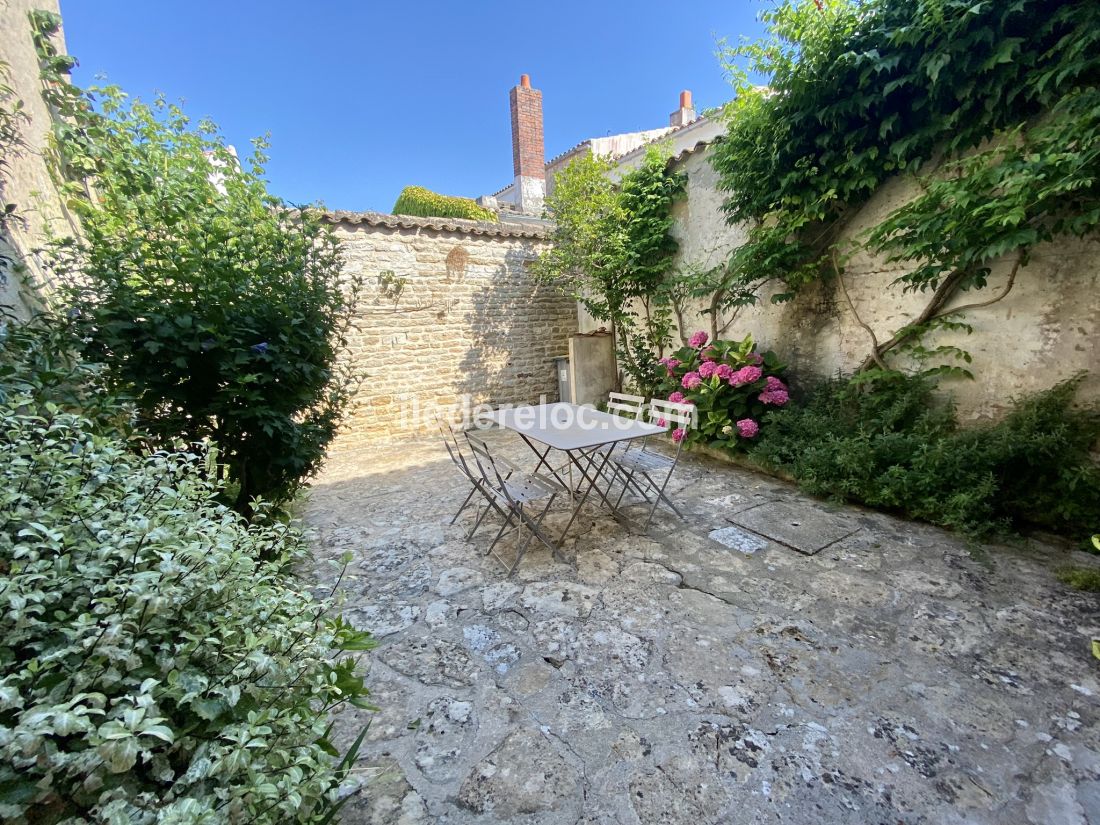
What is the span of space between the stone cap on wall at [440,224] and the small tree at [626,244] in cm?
51

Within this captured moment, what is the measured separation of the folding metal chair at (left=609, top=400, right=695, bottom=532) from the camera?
309 cm

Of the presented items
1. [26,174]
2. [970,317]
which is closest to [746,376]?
[970,317]

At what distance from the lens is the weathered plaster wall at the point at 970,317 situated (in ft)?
8.84

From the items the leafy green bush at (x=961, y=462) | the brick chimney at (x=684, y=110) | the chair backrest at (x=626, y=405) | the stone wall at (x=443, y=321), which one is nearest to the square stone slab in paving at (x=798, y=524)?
the leafy green bush at (x=961, y=462)

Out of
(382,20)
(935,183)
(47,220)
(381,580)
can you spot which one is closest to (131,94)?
(47,220)

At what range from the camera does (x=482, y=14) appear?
273 inches

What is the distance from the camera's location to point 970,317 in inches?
124

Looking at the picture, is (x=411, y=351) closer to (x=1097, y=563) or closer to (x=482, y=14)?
(x=482, y=14)

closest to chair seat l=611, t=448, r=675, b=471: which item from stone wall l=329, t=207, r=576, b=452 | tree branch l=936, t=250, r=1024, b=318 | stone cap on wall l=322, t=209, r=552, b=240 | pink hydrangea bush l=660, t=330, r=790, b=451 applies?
pink hydrangea bush l=660, t=330, r=790, b=451

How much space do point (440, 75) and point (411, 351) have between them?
6109 mm

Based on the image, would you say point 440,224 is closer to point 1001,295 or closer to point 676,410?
point 676,410

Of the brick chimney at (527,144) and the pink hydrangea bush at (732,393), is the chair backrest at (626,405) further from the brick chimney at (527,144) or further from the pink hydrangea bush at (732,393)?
the brick chimney at (527,144)

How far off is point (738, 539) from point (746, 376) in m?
1.83

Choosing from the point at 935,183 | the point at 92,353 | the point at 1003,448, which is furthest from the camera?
the point at 935,183
